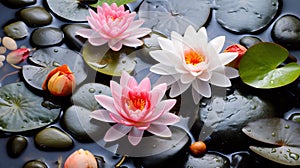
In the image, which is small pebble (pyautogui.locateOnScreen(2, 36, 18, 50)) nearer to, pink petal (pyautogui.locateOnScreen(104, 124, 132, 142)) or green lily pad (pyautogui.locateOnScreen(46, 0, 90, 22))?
green lily pad (pyautogui.locateOnScreen(46, 0, 90, 22))

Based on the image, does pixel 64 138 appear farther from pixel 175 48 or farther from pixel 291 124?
pixel 291 124

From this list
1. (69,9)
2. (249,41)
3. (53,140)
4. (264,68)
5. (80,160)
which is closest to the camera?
(80,160)

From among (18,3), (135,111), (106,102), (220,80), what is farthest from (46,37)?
(220,80)

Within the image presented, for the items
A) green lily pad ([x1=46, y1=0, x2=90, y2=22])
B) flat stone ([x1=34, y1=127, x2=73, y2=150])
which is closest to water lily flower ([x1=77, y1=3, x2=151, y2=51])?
green lily pad ([x1=46, y1=0, x2=90, y2=22])

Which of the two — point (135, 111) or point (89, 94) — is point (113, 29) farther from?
point (135, 111)

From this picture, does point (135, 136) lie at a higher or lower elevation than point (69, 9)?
lower

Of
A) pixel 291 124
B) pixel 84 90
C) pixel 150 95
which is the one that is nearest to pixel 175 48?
pixel 150 95

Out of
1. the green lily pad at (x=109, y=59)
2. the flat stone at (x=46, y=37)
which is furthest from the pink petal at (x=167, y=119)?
the flat stone at (x=46, y=37)
